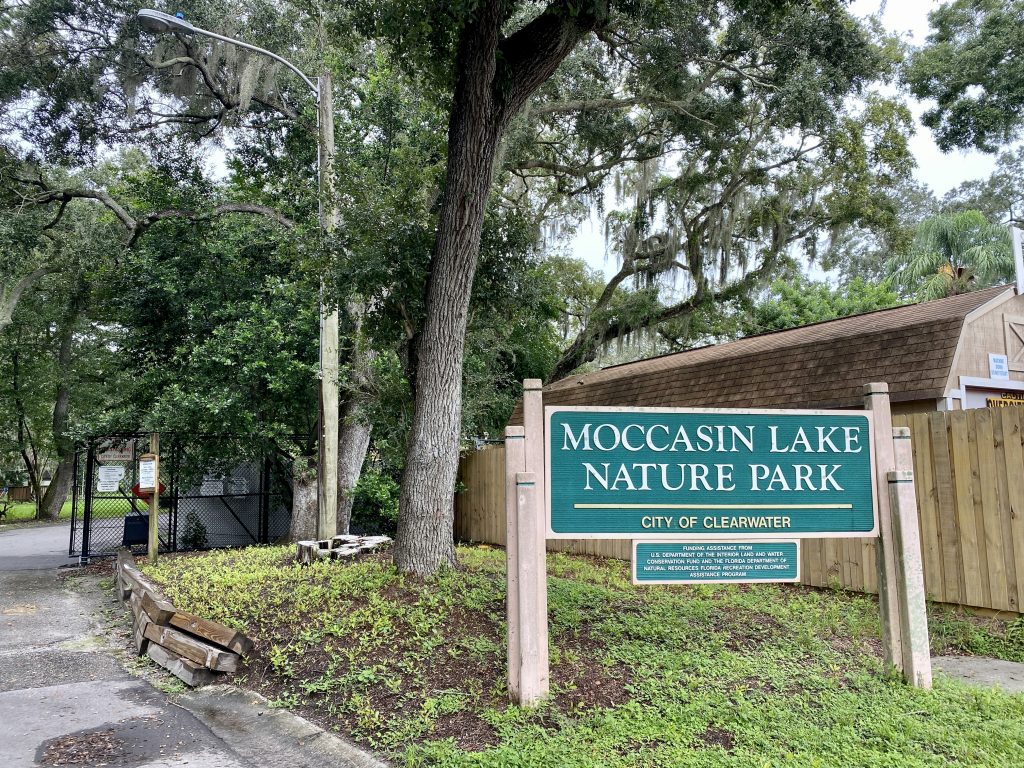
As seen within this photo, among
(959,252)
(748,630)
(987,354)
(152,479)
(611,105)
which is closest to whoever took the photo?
(748,630)

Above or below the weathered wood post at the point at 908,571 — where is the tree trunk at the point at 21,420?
above

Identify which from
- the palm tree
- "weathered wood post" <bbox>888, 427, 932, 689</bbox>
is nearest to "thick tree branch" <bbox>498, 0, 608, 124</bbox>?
"weathered wood post" <bbox>888, 427, 932, 689</bbox>

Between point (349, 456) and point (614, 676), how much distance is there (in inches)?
331

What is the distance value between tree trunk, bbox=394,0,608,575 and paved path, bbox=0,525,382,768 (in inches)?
87.6

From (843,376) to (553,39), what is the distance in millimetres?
5367

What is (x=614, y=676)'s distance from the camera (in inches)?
182

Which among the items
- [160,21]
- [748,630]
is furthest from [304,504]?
[748,630]

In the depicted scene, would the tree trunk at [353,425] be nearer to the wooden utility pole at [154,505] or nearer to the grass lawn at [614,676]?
the wooden utility pole at [154,505]

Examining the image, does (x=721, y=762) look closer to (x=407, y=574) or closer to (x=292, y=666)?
(x=292, y=666)

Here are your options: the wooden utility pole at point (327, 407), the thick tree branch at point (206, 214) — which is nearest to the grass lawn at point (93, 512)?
the thick tree branch at point (206, 214)

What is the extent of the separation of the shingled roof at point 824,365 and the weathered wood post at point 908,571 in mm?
3437

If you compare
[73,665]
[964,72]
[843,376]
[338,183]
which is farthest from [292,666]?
[964,72]

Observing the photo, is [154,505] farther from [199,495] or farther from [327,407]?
[199,495]

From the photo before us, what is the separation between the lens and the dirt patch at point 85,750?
389cm
